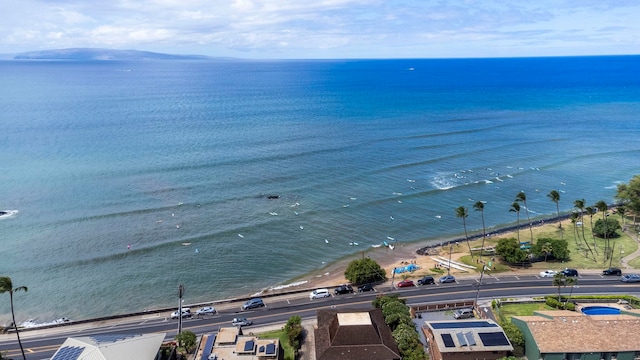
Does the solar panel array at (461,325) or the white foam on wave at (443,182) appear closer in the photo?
the solar panel array at (461,325)

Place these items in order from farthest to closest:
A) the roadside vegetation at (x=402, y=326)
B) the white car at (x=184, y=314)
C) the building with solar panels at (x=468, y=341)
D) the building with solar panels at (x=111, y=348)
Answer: the white car at (x=184, y=314) < the roadside vegetation at (x=402, y=326) < the building with solar panels at (x=468, y=341) < the building with solar panels at (x=111, y=348)

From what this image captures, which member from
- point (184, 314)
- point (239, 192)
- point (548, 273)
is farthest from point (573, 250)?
point (239, 192)

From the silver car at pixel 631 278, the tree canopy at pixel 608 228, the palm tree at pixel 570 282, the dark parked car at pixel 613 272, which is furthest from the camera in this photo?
the tree canopy at pixel 608 228

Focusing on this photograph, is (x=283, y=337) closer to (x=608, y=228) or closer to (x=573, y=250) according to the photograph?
(x=573, y=250)

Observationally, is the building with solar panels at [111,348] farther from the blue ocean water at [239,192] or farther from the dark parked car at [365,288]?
the dark parked car at [365,288]

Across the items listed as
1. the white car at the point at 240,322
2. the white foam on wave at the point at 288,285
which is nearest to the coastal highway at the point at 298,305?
the white car at the point at 240,322
